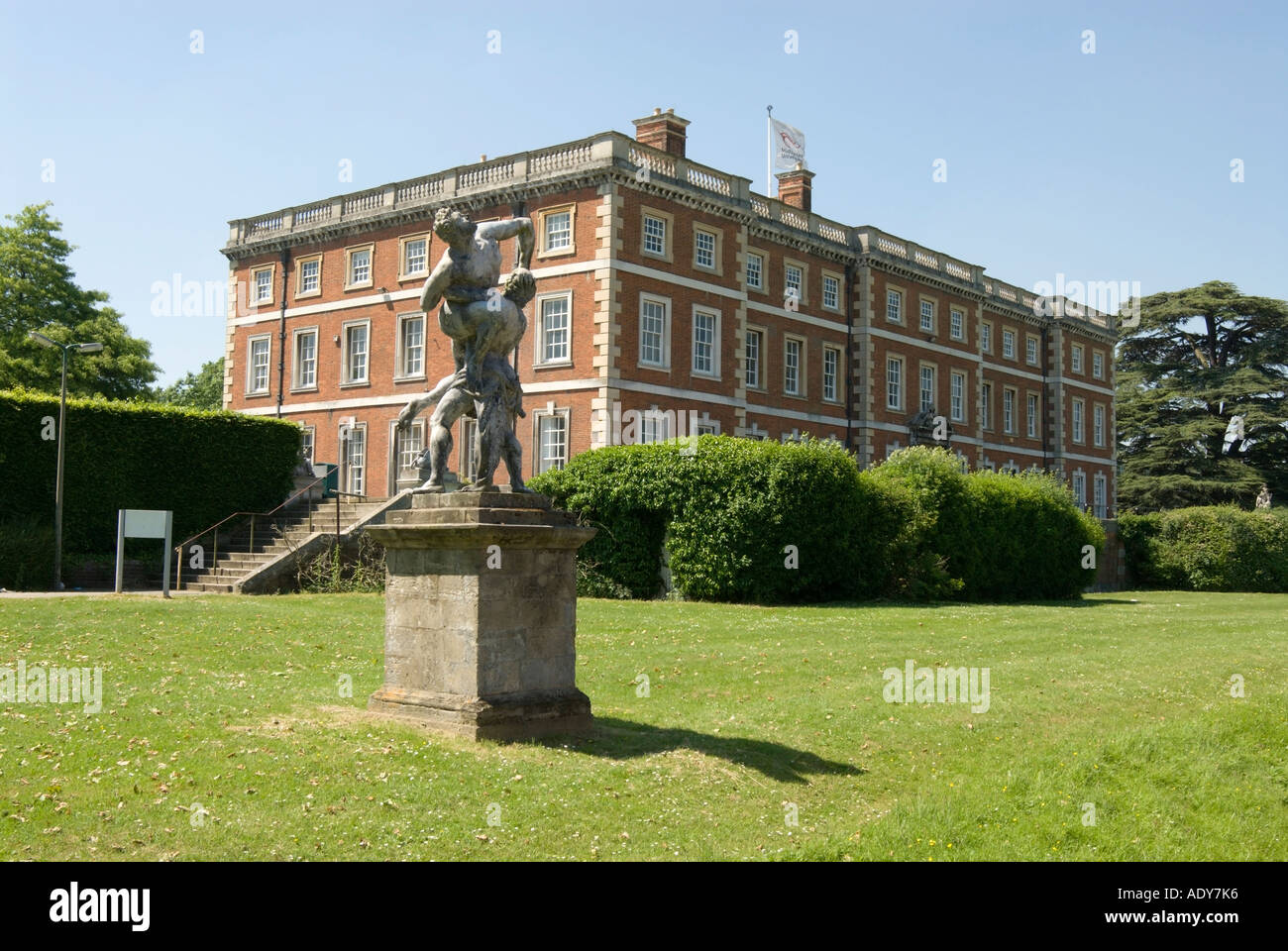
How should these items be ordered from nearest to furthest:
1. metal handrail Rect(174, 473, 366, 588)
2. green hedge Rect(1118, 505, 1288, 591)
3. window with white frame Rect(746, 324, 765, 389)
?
metal handrail Rect(174, 473, 366, 588)
window with white frame Rect(746, 324, 765, 389)
green hedge Rect(1118, 505, 1288, 591)

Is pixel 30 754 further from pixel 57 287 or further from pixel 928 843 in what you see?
pixel 57 287

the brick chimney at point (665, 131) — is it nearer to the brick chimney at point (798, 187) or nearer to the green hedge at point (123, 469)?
the brick chimney at point (798, 187)

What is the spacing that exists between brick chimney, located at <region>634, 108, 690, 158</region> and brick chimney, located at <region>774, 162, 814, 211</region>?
8.20 meters

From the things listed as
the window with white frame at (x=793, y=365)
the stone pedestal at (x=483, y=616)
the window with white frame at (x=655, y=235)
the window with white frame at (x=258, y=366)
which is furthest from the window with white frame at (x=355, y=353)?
the stone pedestal at (x=483, y=616)

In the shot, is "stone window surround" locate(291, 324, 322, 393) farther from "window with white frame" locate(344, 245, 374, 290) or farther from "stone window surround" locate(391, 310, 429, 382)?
"stone window surround" locate(391, 310, 429, 382)

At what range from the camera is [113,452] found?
91.4ft

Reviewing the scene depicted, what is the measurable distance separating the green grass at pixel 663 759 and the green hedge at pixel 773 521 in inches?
319

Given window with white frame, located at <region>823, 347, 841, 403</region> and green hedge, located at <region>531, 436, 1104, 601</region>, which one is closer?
green hedge, located at <region>531, 436, 1104, 601</region>

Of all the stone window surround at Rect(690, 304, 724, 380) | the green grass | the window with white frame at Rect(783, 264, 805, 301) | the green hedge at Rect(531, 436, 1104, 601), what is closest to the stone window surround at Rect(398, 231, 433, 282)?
the stone window surround at Rect(690, 304, 724, 380)

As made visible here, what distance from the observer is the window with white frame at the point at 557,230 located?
3375 cm

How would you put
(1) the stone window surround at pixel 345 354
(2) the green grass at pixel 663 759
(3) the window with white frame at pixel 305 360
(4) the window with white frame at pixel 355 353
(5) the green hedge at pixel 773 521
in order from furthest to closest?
(3) the window with white frame at pixel 305 360 → (1) the stone window surround at pixel 345 354 → (4) the window with white frame at pixel 355 353 → (5) the green hedge at pixel 773 521 → (2) the green grass at pixel 663 759

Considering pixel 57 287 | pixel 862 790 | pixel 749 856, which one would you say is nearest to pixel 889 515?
pixel 862 790

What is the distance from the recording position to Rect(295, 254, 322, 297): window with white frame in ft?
131
